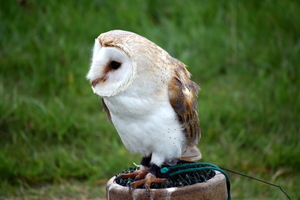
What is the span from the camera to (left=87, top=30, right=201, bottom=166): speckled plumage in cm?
194

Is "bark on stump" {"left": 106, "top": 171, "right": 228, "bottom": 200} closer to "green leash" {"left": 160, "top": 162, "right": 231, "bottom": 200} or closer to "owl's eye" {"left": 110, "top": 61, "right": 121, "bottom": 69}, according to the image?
"green leash" {"left": 160, "top": 162, "right": 231, "bottom": 200}

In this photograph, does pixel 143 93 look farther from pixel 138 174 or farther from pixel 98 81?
pixel 138 174

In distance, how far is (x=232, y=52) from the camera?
4910 mm

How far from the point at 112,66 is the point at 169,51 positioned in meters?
3.01

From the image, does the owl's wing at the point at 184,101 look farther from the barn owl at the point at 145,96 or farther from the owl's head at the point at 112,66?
the owl's head at the point at 112,66

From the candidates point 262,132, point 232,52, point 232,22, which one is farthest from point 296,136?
point 232,22

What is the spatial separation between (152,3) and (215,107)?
190cm

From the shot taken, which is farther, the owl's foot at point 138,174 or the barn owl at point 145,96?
the owl's foot at point 138,174

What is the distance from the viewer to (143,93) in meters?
2.02

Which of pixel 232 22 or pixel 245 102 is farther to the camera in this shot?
pixel 232 22

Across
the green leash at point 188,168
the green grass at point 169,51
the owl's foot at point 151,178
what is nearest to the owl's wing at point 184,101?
the green leash at point 188,168

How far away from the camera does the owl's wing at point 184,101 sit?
2152 millimetres

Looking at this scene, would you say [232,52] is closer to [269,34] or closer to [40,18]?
[269,34]

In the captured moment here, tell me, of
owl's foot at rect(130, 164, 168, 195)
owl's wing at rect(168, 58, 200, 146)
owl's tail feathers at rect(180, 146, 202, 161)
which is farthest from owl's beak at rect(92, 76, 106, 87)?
owl's tail feathers at rect(180, 146, 202, 161)
